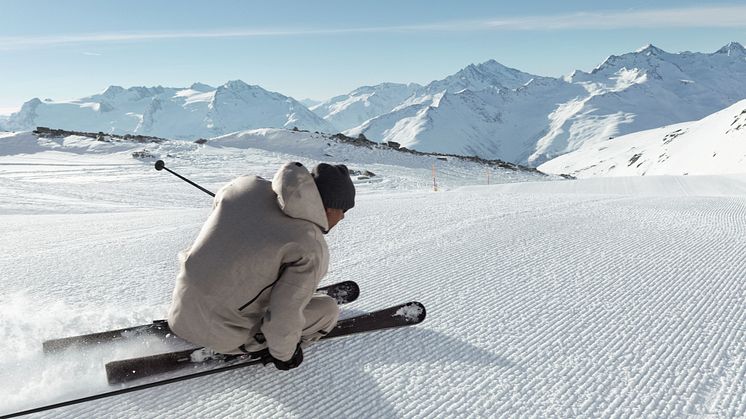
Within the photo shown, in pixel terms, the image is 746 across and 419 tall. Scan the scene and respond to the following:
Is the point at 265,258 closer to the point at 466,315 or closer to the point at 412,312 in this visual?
the point at 412,312

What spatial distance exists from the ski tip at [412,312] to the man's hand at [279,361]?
878mm

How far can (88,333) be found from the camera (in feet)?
→ 10.7

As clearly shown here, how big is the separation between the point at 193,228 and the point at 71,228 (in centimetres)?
190

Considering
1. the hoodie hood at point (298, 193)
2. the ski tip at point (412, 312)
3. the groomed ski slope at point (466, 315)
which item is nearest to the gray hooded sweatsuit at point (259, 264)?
the hoodie hood at point (298, 193)

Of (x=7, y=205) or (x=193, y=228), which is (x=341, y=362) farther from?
(x=7, y=205)

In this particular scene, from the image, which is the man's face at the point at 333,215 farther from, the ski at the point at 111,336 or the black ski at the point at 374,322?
the ski at the point at 111,336

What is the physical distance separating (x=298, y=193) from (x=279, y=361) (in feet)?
3.05

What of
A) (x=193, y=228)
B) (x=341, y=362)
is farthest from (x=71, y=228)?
(x=341, y=362)

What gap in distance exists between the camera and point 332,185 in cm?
241

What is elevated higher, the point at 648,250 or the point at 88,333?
the point at 648,250

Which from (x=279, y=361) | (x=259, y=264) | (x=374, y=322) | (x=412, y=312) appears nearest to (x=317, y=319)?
(x=279, y=361)

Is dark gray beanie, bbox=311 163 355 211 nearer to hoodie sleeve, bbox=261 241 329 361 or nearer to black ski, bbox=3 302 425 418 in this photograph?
hoodie sleeve, bbox=261 241 329 361

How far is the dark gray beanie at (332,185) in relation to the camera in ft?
7.92

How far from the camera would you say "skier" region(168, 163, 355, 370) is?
239cm
